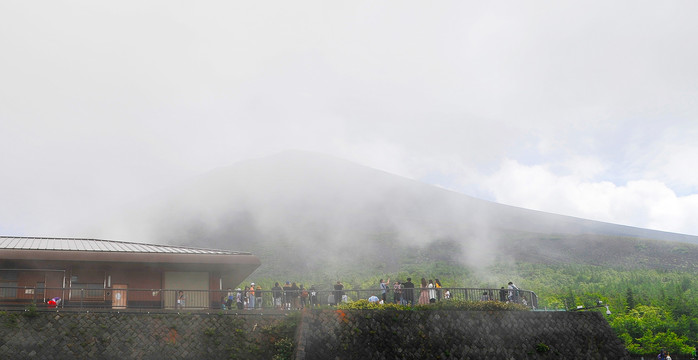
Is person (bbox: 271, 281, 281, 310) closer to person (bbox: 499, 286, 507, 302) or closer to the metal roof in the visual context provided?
the metal roof

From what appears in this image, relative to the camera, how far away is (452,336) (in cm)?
3247

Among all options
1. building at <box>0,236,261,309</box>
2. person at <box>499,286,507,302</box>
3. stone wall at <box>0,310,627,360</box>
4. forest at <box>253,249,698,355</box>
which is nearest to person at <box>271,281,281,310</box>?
stone wall at <box>0,310,627,360</box>

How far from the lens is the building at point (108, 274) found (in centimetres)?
3127

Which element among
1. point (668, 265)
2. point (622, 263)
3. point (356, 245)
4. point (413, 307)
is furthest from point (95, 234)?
point (413, 307)

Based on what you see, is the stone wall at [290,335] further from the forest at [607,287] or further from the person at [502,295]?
the forest at [607,287]

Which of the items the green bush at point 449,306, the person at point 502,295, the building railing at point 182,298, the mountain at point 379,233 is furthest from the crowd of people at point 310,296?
the mountain at point 379,233

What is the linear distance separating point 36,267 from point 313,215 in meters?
150

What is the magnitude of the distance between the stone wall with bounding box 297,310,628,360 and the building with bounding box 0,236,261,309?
5864 mm

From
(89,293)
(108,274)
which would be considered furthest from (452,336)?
(89,293)

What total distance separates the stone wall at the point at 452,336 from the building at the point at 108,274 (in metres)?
5.86

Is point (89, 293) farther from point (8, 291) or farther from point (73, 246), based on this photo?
point (73, 246)

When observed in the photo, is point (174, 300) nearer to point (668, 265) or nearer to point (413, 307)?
point (413, 307)

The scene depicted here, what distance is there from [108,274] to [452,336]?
18.6 metres

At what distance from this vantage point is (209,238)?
16212 centimetres
